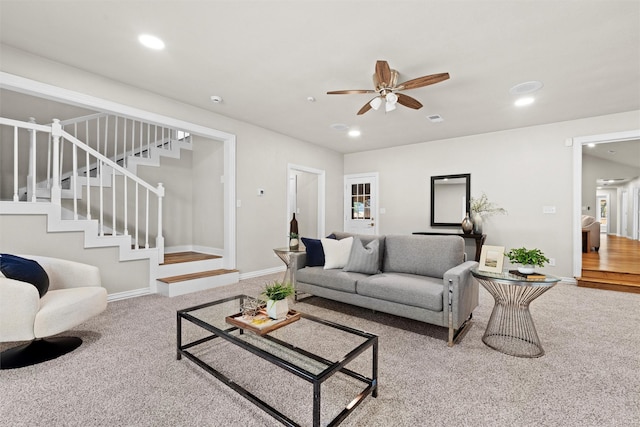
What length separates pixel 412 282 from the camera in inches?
106

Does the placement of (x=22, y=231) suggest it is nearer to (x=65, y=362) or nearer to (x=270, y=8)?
(x=65, y=362)

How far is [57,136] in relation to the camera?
305cm

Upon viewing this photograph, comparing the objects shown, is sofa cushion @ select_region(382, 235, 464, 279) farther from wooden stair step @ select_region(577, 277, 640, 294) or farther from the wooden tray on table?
wooden stair step @ select_region(577, 277, 640, 294)

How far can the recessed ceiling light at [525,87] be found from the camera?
3.32 metres

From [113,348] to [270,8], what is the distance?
9.43 feet

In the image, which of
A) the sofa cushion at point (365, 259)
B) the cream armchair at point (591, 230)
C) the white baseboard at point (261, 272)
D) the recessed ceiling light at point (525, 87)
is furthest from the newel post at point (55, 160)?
the cream armchair at point (591, 230)

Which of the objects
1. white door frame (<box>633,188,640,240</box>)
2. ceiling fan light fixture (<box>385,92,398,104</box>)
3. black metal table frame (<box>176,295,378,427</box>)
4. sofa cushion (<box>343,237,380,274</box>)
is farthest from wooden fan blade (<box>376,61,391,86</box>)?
white door frame (<box>633,188,640,240</box>)

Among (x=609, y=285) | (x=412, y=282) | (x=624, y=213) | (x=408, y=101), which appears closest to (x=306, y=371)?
(x=412, y=282)

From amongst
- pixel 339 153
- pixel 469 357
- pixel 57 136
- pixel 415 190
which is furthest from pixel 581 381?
pixel 339 153

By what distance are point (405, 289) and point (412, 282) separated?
144mm

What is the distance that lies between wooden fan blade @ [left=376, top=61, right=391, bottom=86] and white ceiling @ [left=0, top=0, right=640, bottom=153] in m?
0.17

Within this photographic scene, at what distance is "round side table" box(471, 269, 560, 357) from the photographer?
2.23 m

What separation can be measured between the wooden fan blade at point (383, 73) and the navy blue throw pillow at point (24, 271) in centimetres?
322

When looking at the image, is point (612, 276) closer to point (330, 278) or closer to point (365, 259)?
point (365, 259)
